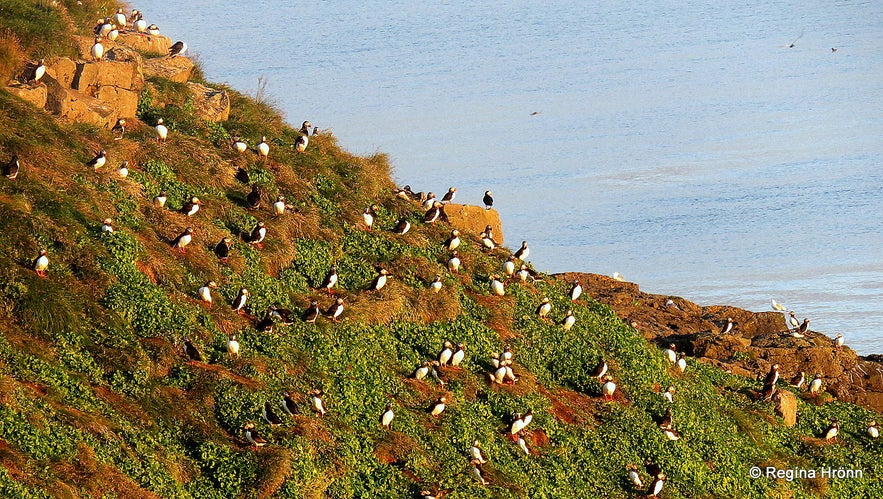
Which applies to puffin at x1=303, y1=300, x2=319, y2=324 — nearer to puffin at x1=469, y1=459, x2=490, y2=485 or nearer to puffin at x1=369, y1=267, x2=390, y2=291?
puffin at x1=369, y1=267, x2=390, y2=291

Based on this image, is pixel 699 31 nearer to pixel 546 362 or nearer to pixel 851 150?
pixel 851 150

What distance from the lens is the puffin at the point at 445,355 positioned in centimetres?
2367

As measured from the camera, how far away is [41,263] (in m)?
20.0

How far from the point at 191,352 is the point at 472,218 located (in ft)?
46.5

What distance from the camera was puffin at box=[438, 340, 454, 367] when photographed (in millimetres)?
23672

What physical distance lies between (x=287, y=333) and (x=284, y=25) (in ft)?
242

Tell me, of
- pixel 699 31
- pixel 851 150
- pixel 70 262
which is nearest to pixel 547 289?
pixel 70 262

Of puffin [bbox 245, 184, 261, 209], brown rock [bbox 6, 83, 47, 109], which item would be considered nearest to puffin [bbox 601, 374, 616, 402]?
puffin [bbox 245, 184, 261, 209]

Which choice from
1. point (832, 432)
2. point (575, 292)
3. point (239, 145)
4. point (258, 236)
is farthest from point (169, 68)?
point (832, 432)

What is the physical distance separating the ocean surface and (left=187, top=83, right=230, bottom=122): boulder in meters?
20.9

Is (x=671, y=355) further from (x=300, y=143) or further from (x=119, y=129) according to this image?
(x=119, y=129)

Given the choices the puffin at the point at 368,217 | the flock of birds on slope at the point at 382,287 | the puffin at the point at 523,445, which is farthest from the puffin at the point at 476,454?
the puffin at the point at 368,217

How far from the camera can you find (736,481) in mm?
24422

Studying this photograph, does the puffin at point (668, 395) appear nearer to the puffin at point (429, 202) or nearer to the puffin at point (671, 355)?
the puffin at point (671, 355)
